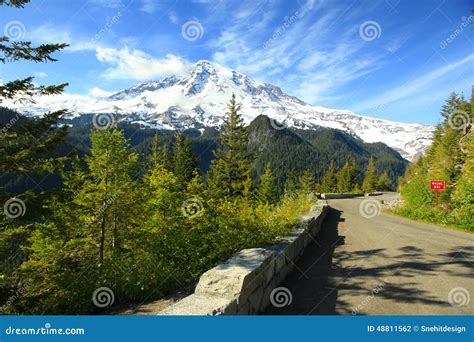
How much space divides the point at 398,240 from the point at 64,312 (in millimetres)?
10354

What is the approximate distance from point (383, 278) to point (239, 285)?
375 cm

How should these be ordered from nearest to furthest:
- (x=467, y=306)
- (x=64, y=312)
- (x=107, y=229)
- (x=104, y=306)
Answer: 1. (x=467, y=306)
2. (x=104, y=306)
3. (x=64, y=312)
4. (x=107, y=229)

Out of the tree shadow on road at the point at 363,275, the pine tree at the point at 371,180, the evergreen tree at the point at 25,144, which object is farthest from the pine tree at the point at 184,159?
the pine tree at the point at 371,180

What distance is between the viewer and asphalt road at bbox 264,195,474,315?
5109 mm

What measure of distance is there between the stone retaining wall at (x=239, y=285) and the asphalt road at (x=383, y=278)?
1.50ft

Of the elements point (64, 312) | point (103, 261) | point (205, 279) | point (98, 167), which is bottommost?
point (64, 312)

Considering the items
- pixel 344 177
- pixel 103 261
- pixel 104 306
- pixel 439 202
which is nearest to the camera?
pixel 104 306

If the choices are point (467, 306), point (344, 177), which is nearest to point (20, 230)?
point (467, 306)

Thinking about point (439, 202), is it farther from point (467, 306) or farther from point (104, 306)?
point (104, 306)

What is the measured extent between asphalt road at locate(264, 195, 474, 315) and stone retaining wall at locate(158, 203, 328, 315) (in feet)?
1.50

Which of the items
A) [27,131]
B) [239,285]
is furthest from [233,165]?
[239,285]

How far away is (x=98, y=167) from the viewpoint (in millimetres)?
11180

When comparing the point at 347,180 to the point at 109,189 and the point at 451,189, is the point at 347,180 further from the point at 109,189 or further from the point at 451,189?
the point at 109,189

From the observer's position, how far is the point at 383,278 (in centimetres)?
646
